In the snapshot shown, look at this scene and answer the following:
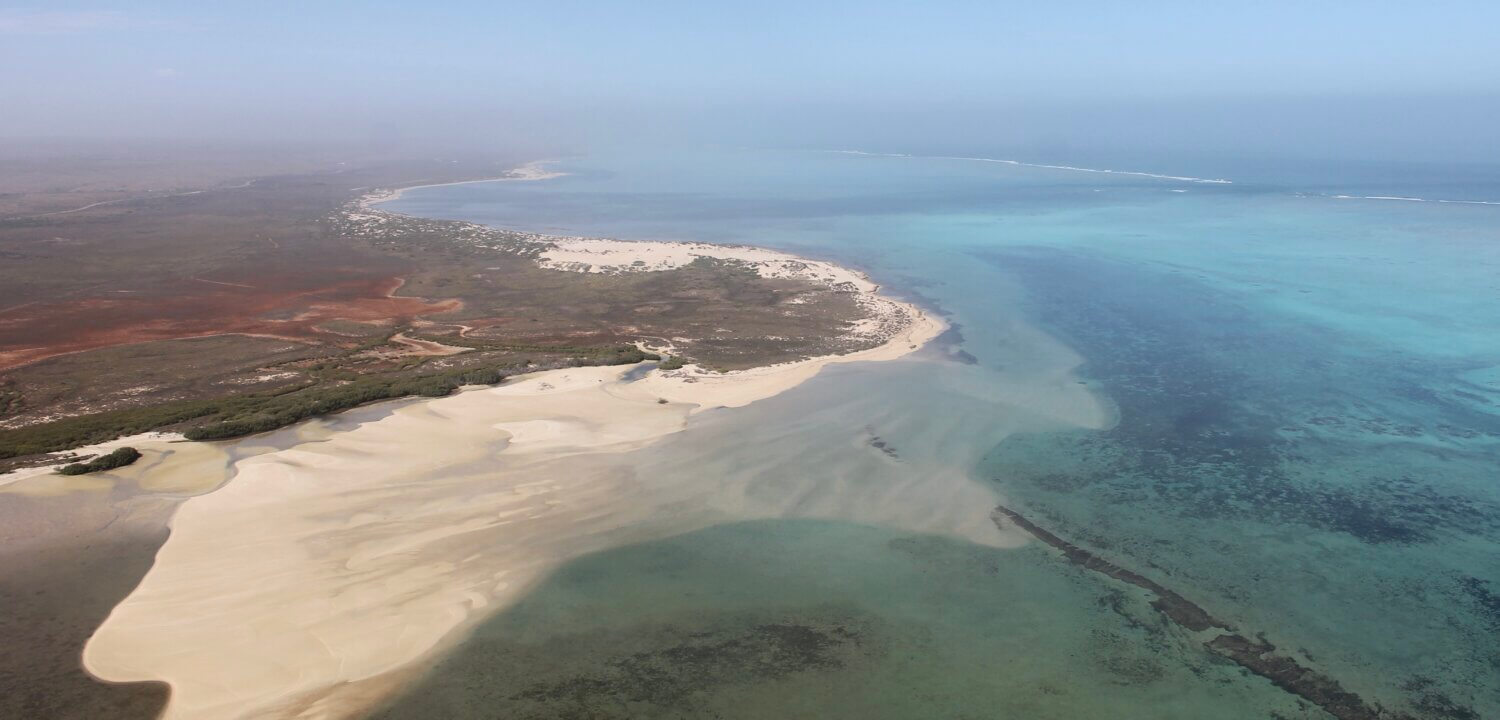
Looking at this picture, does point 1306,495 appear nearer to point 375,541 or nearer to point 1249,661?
point 1249,661

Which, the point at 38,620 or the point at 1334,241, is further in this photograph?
the point at 1334,241

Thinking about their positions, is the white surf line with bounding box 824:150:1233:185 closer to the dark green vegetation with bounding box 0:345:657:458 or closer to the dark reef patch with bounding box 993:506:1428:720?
the dark green vegetation with bounding box 0:345:657:458

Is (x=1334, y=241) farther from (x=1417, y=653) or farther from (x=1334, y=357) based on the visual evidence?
(x=1417, y=653)

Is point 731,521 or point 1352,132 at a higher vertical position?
point 1352,132

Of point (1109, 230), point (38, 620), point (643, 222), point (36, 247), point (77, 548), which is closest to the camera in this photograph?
point (38, 620)

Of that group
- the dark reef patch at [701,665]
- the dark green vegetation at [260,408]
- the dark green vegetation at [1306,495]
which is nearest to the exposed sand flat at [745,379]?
the dark green vegetation at [260,408]

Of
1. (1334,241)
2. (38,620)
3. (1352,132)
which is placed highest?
(1352,132)

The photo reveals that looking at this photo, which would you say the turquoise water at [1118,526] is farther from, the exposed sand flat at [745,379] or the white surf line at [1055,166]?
the white surf line at [1055,166]

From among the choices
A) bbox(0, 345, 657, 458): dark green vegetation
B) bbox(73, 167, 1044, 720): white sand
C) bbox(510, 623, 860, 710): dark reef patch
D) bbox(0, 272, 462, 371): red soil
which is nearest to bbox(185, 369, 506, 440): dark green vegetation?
bbox(0, 345, 657, 458): dark green vegetation

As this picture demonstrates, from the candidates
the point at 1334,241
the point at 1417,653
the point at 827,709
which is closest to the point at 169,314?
the point at 827,709
